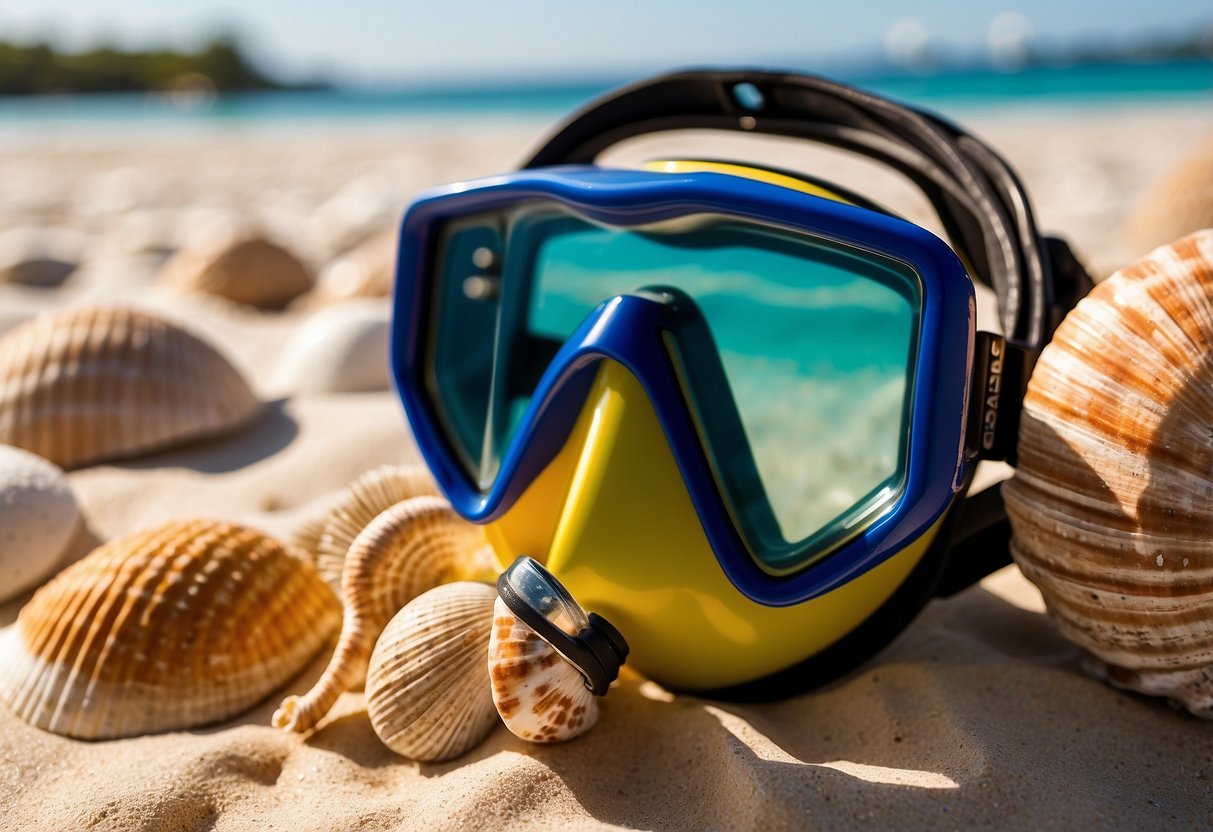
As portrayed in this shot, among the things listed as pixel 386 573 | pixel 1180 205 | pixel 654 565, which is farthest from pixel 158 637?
pixel 1180 205

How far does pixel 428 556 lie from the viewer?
187 cm

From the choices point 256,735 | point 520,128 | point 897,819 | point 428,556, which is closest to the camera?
point 897,819

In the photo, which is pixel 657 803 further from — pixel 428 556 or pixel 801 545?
pixel 428 556

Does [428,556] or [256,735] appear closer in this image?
[256,735]

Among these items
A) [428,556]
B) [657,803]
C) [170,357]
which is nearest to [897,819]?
[657,803]

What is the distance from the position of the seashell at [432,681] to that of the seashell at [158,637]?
340mm

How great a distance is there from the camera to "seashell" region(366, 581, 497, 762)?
156 cm

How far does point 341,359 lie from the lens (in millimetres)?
3592

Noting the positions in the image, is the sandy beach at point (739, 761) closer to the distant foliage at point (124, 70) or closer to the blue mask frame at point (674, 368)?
the blue mask frame at point (674, 368)

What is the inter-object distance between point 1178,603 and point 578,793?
3.17 feet

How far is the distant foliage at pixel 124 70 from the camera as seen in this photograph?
1697 inches

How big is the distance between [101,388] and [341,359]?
91 cm

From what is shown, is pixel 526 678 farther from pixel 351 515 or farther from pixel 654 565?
pixel 351 515

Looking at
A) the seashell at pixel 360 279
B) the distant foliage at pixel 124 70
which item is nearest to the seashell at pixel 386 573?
the seashell at pixel 360 279
